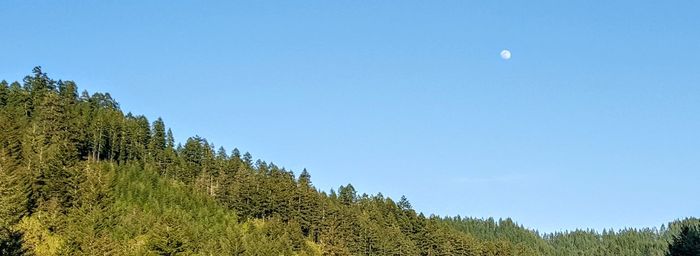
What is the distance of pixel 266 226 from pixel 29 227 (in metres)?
55.2

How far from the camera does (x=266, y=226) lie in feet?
442

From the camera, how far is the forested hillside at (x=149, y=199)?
86125 millimetres

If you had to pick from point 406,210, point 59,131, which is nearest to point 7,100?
point 59,131

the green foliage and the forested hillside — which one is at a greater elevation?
the forested hillside

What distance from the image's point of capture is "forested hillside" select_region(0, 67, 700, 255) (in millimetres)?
86125

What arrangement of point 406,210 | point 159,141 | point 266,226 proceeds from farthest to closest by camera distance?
point 406,210 < point 159,141 < point 266,226

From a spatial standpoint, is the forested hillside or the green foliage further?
the green foliage

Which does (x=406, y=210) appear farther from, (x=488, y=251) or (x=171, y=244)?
(x=171, y=244)

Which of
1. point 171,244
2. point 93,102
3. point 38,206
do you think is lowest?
point 171,244

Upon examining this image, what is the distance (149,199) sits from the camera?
116m

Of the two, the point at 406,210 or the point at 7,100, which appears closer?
the point at 7,100

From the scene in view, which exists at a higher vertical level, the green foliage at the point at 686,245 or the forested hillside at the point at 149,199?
the forested hillside at the point at 149,199

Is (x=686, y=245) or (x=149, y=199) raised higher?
(x=149, y=199)

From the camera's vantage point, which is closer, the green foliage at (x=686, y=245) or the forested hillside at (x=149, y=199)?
the forested hillside at (x=149, y=199)
